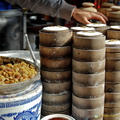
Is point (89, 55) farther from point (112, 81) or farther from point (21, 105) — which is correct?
point (21, 105)

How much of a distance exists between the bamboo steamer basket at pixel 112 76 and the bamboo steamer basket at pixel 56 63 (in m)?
0.22

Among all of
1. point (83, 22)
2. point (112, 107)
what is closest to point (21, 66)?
point (112, 107)

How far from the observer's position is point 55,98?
1.36 m

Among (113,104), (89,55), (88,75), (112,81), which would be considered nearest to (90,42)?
(89,55)

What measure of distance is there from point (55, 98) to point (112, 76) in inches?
13.5

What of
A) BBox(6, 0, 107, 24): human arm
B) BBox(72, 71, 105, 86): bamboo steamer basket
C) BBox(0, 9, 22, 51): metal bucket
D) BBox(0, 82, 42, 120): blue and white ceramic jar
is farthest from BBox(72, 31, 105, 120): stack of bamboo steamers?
BBox(0, 9, 22, 51): metal bucket

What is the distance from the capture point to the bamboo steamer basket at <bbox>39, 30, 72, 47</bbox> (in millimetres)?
1283

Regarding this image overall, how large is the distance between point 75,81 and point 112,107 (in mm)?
290

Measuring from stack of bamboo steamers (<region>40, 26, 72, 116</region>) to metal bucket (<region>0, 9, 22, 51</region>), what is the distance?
105 inches

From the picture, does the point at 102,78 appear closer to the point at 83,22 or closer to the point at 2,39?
the point at 83,22

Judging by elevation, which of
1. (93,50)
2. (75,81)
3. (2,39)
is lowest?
(2,39)

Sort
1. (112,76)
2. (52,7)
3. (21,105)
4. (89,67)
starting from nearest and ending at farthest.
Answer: (21,105), (89,67), (112,76), (52,7)

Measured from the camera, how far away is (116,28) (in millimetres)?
1511

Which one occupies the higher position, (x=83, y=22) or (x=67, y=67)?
(x=83, y=22)
